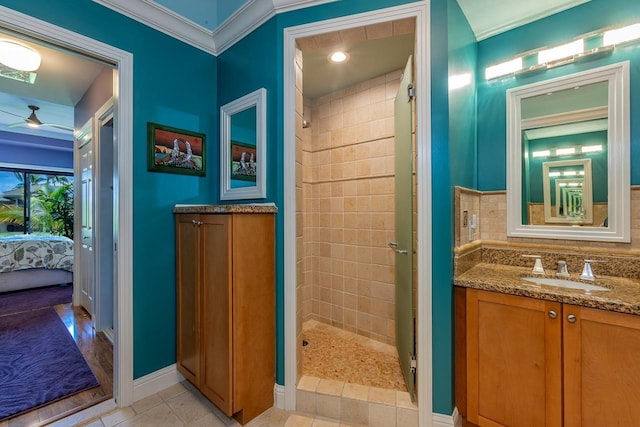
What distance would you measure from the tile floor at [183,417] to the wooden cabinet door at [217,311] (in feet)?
0.40

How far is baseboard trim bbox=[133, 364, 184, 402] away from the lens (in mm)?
1807

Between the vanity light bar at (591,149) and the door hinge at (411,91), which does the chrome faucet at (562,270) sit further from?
the door hinge at (411,91)

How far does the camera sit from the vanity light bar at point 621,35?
1503 mm

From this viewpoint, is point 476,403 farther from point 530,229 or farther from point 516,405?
point 530,229

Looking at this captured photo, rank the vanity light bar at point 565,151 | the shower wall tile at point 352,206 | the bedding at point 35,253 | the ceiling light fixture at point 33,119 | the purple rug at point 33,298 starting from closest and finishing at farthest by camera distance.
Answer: the vanity light bar at point 565,151 → the shower wall tile at point 352,206 → the purple rug at point 33,298 → the ceiling light fixture at point 33,119 → the bedding at point 35,253

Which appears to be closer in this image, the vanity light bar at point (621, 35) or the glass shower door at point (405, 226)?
the vanity light bar at point (621, 35)

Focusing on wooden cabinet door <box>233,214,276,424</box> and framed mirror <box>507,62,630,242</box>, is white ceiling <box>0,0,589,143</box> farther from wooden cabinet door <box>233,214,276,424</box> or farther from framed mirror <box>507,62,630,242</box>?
wooden cabinet door <box>233,214,276,424</box>

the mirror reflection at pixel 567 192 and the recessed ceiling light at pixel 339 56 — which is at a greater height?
the recessed ceiling light at pixel 339 56

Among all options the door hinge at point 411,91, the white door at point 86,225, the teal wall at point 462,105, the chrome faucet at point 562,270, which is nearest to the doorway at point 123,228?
the white door at point 86,225

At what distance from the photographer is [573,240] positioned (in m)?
1.70

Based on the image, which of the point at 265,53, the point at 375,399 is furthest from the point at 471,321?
the point at 265,53

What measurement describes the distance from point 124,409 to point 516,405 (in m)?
2.28

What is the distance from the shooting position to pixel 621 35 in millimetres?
1533

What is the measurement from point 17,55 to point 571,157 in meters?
3.88
